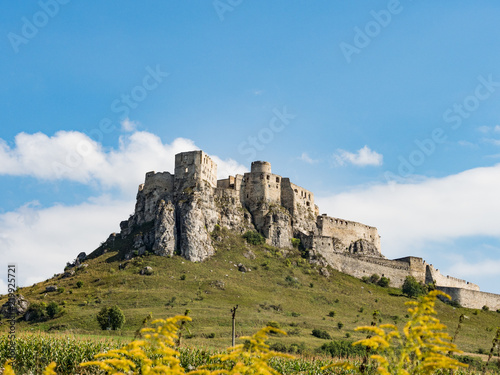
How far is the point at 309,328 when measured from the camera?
6331 cm

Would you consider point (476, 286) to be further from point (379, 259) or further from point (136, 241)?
point (136, 241)

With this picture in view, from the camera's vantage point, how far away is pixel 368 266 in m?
105

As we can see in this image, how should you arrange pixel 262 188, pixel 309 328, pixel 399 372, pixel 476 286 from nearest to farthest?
1. pixel 399 372
2. pixel 309 328
3. pixel 262 188
4. pixel 476 286

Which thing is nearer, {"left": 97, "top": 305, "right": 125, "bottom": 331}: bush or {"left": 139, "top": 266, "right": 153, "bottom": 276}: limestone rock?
{"left": 97, "top": 305, "right": 125, "bottom": 331}: bush

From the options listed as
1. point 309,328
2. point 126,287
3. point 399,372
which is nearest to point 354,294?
point 309,328

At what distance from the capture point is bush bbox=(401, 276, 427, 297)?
9725 cm

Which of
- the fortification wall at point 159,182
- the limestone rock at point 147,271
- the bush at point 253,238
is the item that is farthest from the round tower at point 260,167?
the limestone rock at point 147,271

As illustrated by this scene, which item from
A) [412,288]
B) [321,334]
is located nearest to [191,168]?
[321,334]

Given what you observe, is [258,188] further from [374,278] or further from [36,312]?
[36,312]

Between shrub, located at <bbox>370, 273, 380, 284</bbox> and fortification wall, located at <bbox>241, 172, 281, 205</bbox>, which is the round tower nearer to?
fortification wall, located at <bbox>241, 172, 281, 205</bbox>

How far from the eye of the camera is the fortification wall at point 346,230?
111 metres

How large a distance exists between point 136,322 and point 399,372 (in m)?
54.5

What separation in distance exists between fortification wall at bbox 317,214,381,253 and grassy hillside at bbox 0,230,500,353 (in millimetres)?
14605

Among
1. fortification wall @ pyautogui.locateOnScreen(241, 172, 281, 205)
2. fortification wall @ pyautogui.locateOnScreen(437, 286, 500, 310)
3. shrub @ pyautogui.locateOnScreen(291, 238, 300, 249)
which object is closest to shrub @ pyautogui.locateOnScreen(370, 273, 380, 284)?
fortification wall @ pyautogui.locateOnScreen(437, 286, 500, 310)
